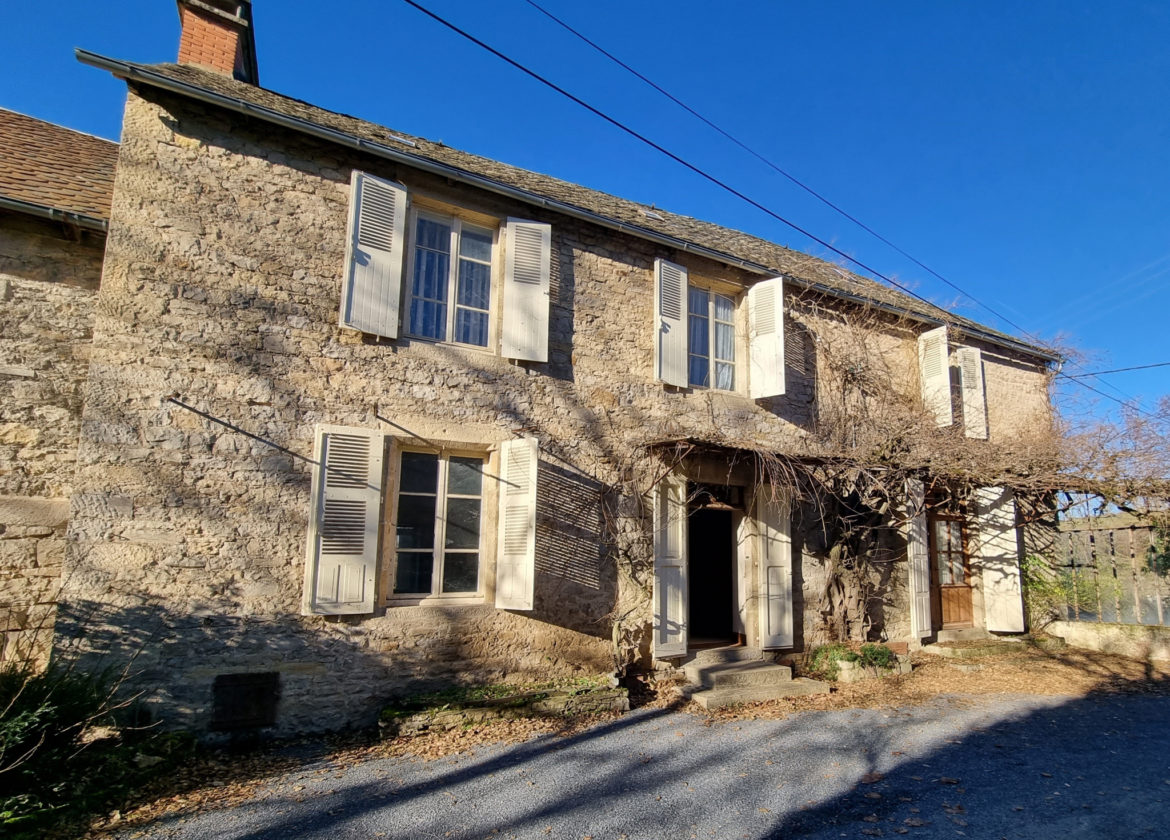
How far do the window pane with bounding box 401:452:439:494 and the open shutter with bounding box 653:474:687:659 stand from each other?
2.32 m

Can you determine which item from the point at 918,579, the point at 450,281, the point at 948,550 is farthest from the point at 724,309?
the point at 948,550

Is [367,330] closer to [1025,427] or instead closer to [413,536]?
[413,536]

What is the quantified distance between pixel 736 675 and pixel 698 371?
3.39 meters

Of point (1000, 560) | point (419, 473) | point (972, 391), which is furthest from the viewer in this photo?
point (972, 391)

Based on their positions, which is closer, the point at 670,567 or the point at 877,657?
the point at 670,567

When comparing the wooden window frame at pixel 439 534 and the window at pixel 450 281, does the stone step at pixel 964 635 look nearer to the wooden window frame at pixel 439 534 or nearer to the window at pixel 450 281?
the wooden window frame at pixel 439 534

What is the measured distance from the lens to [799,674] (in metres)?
7.65

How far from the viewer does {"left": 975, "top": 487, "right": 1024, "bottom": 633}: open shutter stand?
9.28 metres

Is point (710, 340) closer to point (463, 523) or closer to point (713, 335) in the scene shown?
point (713, 335)

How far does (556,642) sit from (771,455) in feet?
9.09

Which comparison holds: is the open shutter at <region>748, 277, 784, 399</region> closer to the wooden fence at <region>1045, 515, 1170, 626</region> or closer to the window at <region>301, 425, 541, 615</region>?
the window at <region>301, 425, 541, 615</region>

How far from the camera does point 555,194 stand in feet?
25.2

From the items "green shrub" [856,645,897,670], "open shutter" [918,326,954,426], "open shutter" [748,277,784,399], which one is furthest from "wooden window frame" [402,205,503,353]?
"open shutter" [918,326,954,426]

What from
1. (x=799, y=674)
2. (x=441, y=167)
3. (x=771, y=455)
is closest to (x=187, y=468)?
(x=441, y=167)
